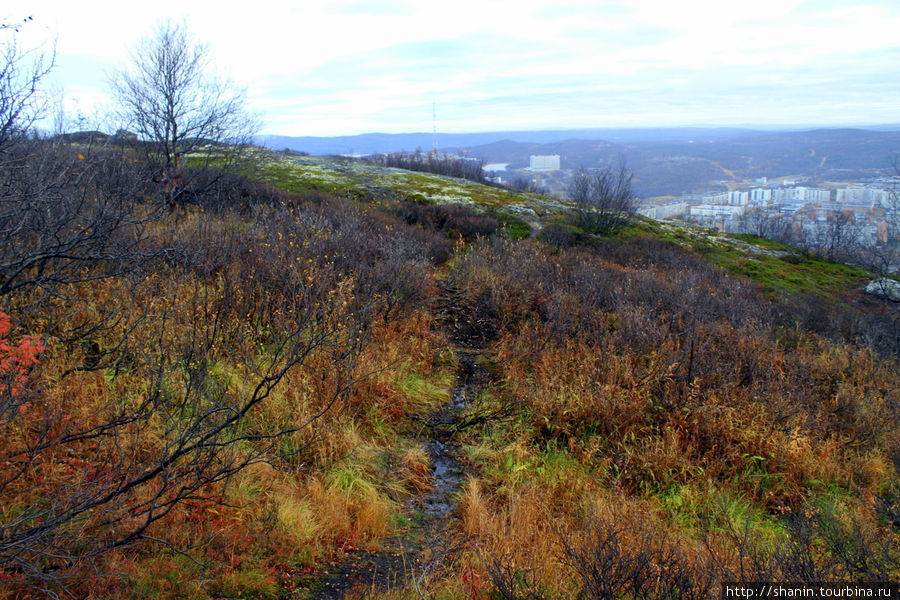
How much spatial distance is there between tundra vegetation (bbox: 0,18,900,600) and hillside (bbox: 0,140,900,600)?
3 cm

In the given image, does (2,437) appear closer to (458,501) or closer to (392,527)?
(392,527)

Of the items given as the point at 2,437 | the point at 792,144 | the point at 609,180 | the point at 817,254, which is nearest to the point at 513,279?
the point at 2,437

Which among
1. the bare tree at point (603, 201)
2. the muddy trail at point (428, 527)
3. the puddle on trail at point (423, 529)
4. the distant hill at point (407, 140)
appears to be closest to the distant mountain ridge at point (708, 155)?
the distant hill at point (407, 140)

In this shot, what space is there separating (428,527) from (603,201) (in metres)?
20.9

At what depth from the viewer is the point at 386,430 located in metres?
4.59

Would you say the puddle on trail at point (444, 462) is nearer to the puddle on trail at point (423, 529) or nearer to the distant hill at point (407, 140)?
the puddle on trail at point (423, 529)

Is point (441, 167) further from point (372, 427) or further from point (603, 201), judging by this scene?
point (372, 427)

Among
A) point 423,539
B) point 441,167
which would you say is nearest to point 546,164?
point 441,167

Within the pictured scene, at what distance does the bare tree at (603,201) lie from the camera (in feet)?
71.9

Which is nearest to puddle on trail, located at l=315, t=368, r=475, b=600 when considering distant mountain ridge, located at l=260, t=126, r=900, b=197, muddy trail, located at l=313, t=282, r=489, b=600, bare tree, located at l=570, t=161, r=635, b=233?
muddy trail, located at l=313, t=282, r=489, b=600

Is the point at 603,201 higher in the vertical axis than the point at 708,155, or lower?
lower

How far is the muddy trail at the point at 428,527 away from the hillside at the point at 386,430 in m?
0.02

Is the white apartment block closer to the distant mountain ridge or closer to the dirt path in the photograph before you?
the distant mountain ridge

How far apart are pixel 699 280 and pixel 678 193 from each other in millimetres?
70187
